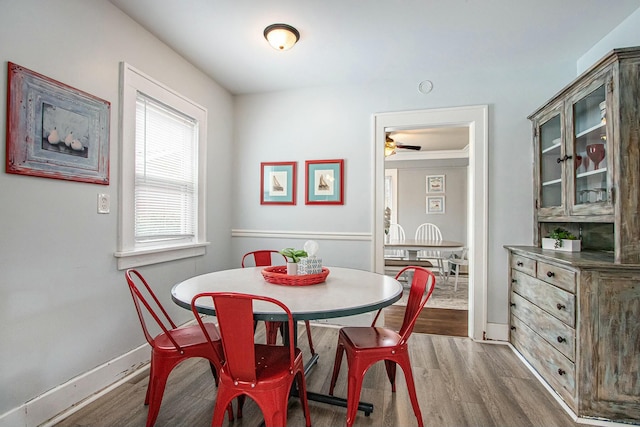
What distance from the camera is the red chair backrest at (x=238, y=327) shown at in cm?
125

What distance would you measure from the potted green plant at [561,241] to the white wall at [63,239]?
3.17 m

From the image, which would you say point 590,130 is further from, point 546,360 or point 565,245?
point 546,360

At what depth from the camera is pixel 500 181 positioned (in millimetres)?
2939

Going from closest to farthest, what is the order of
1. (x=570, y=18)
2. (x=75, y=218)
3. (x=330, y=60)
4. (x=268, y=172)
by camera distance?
(x=75, y=218), (x=570, y=18), (x=330, y=60), (x=268, y=172)

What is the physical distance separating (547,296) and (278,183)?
101 inches

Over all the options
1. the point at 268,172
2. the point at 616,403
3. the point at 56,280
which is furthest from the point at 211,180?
the point at 616,403

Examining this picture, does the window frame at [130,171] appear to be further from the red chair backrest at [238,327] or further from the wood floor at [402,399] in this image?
the red chair backrest at [238,327]

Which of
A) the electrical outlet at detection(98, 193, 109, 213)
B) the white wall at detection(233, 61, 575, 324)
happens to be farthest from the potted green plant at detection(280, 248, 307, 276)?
the white wall at detection(233, 61, 575, 324)

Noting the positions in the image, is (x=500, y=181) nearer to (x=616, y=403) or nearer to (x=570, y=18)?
(x=570, y=18)

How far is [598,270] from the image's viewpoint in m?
1.79

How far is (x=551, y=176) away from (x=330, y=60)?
2.08 metres

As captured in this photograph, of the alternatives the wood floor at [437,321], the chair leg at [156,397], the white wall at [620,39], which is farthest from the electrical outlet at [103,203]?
the white wall at [620,39]

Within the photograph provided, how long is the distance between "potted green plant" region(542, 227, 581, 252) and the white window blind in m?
3.11

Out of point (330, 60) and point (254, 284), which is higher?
point (330, 60)
